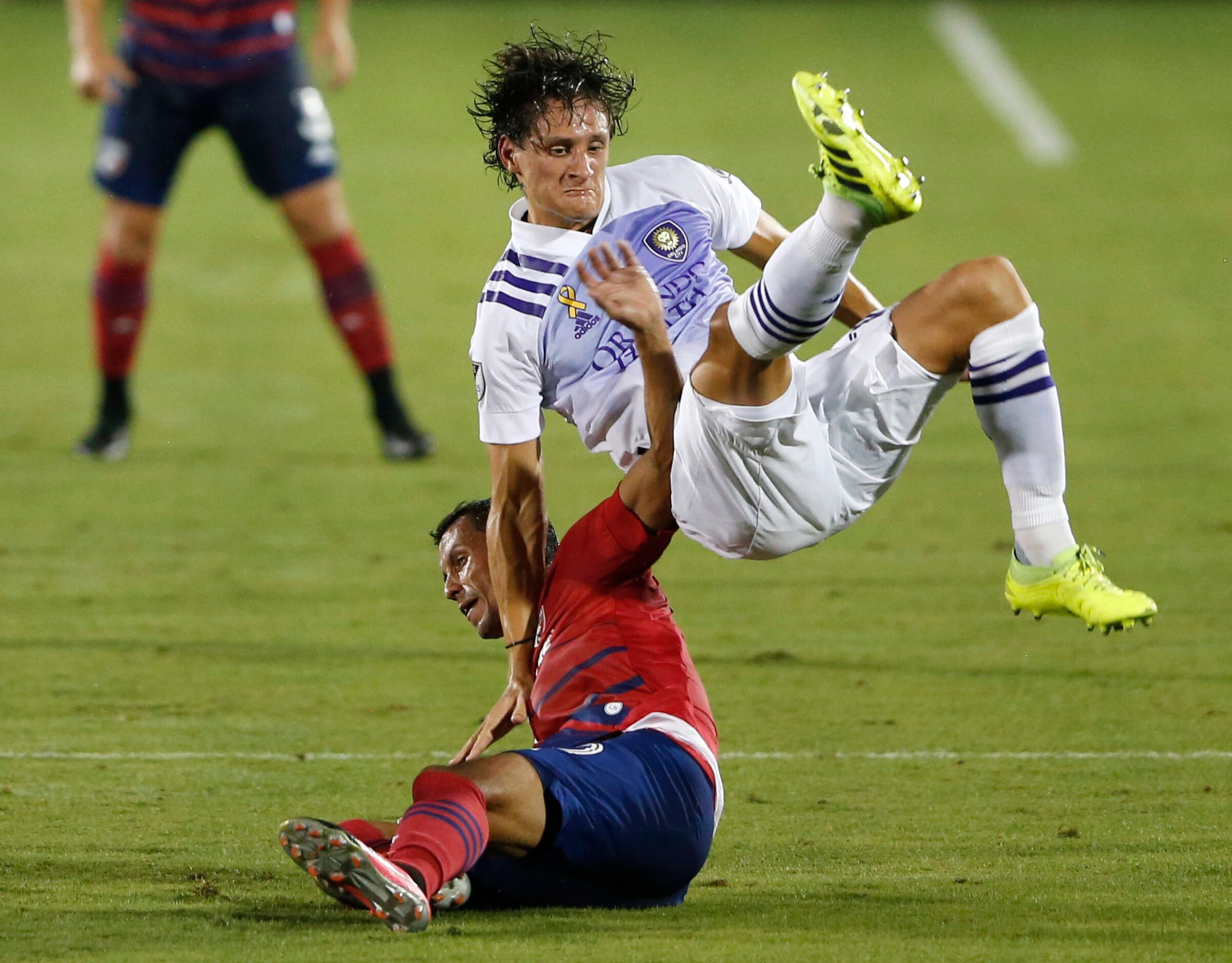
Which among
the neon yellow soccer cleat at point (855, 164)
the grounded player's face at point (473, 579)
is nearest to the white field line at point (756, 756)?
the grounded player's face at point (473, 579)

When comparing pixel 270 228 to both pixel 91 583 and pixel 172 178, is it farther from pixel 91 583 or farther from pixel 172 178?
pixel 91 583

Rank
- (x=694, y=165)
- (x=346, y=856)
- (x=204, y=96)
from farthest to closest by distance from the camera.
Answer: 1. (x=204, y=96)
2. (x=694, y=165)
3. (x=346, y=856)

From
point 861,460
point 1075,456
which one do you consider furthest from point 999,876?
point 1075,456

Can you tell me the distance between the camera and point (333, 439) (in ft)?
31.6

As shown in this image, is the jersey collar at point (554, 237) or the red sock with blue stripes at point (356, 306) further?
the red sock with blue stripes at point (356, 306)

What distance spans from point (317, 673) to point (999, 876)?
8.34ft

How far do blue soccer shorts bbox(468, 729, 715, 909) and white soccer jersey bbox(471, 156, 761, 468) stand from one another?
0.99m

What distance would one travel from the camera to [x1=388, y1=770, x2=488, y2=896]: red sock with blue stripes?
3836mm

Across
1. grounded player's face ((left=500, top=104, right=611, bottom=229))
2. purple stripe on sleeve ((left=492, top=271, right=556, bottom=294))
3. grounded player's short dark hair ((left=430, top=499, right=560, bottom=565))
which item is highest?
grounded player's face ((left=500, top=104, right=611, bottom=229))

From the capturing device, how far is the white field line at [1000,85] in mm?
16031

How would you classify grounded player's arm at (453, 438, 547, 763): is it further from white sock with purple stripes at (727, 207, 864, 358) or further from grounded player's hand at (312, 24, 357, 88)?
grounded player's hand at (312, 24, 357, 88)

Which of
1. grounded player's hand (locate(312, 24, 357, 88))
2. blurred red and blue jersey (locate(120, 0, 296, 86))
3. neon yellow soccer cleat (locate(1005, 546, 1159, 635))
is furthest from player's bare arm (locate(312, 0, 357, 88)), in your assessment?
neon yellow soccer cleat (locate(1005, 546, 1159, 635))

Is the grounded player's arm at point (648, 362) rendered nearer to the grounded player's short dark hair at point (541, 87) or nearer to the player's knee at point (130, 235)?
the grounded player's short dark hair at point (541, 87)

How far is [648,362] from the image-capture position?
14.5ft
